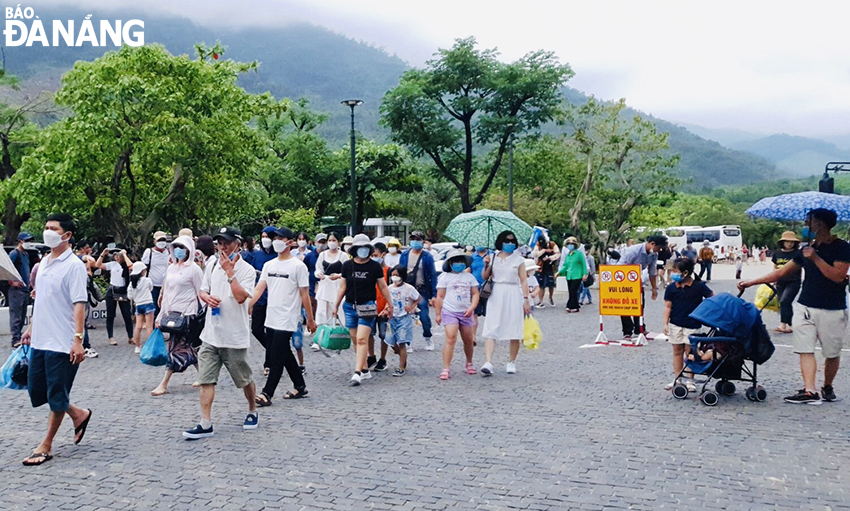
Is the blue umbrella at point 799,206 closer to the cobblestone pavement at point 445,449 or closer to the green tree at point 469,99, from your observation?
the cobblestone pavement at point 445,449

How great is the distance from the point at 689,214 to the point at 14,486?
84022mm

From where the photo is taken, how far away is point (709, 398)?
7867mm

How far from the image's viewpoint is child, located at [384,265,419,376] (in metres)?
10.2

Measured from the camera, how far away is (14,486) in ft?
18.2

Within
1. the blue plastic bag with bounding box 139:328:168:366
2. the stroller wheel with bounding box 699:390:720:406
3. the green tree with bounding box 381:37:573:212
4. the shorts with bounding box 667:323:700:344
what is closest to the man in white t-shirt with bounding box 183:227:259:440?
the blue plastic bag with bounding box 139:328:168:366

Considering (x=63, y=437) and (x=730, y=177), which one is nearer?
(x=63, y=437)

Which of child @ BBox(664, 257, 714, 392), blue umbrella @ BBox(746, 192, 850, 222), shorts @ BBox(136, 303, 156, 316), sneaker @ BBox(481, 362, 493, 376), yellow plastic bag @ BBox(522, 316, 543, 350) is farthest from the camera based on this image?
shorts @ BBox(136, 303, 156, 316)

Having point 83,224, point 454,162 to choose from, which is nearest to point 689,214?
point 454,162

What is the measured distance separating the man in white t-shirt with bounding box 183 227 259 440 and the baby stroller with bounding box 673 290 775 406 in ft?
14.3

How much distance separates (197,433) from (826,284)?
6097 mm

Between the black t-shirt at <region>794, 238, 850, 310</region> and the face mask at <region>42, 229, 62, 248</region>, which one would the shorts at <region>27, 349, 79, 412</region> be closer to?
the face mask at <region>42, 229, 62, 248</region>

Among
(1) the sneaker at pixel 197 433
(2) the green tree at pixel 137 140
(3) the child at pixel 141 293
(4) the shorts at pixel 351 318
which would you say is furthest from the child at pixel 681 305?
(2) the green tree at pixel 137 140

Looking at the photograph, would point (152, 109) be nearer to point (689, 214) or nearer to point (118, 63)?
point (118, 63)

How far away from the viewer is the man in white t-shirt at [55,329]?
20.2ft
